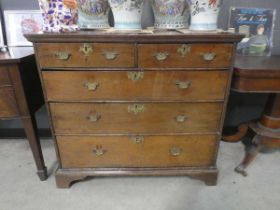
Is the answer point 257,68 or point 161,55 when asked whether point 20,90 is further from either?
point 257,68

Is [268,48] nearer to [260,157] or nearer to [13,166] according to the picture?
[260,157]

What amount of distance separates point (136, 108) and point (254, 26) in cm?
105

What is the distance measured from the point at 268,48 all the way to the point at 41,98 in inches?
62.2

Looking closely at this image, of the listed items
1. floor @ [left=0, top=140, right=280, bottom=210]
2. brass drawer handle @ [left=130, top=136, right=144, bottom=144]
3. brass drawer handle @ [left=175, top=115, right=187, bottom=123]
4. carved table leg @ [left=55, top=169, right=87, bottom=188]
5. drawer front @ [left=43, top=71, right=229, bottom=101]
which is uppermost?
drawer front @ [left=43, top=71, right=229, bottom=101]

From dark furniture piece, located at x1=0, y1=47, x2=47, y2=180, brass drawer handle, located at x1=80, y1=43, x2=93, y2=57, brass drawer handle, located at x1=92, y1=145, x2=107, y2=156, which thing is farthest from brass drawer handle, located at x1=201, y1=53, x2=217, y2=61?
dark furniture piece, located at x1=0, y1=47, x2=47, y2=180

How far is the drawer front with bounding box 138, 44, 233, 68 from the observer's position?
3.53 ft

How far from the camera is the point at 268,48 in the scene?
1.59 meters

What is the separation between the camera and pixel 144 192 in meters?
1.40

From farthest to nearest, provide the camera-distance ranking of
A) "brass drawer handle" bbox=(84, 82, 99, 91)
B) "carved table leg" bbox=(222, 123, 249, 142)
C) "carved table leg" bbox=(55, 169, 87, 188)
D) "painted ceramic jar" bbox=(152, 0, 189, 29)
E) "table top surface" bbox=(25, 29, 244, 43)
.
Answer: "carved table leg" bbox=(222, 123, 249, 142) < "carved table leg" bbox=(55, 169, 87, 188) < "painted ceramic jar" bbox=(152, 0, 189, 29) < "brass drawer handle" bbox=(84, 82, 99, 91) < "table top surface" bbox=(25, 29, 244, 43)

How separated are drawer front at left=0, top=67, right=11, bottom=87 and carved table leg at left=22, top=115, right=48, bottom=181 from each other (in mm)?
219

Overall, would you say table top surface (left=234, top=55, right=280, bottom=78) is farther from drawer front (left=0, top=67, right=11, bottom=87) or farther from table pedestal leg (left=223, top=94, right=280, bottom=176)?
drawer front (left=0, top=67, right=11, bottom=87)

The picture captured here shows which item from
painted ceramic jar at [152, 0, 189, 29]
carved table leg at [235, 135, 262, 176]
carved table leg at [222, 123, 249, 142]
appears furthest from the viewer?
carved table leg at [222, 123, 249, 142]

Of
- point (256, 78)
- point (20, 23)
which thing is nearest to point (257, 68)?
point (256, 78)

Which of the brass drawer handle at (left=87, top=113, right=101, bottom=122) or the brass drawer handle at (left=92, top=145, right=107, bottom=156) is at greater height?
the brass drawer handle at (left=87, top=113, right=101, bottom=122)
